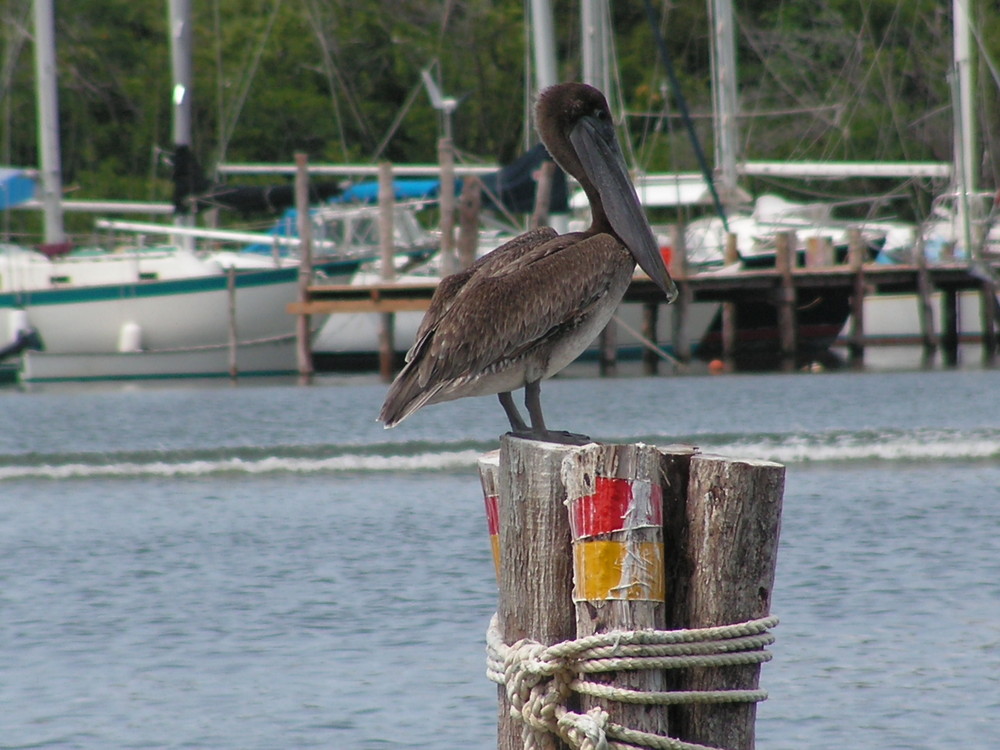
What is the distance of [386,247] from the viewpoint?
74.6 ft

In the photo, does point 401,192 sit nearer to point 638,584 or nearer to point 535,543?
point 535,543

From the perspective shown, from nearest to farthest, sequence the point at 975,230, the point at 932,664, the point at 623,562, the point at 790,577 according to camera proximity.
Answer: the point at 623,562, the point at 932,664, the point at 790,577, the point at 975,230

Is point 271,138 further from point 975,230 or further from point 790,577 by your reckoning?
point 790,577

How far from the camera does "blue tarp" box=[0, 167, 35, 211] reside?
2775cm

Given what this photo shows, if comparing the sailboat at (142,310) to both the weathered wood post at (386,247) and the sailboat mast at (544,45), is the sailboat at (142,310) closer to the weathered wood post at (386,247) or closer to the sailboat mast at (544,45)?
the weathered wood post at (386,247)

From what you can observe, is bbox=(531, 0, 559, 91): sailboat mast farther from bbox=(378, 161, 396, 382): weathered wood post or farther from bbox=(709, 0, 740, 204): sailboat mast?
bbox=(709, 0, 740, 204): sailboat mast

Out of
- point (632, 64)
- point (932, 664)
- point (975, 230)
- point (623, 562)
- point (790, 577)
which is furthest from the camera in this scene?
point (632, 64)

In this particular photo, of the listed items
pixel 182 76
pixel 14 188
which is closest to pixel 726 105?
pixel 182 76

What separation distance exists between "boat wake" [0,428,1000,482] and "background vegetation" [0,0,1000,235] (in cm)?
2283

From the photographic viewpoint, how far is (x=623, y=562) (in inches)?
139

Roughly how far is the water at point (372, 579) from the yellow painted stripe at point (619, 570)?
2.44 metres

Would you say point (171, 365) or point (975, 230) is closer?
point (171, 365)

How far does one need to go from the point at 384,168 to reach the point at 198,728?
16043 millimetres

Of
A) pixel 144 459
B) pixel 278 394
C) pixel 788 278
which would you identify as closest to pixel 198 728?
pixel 144 459
